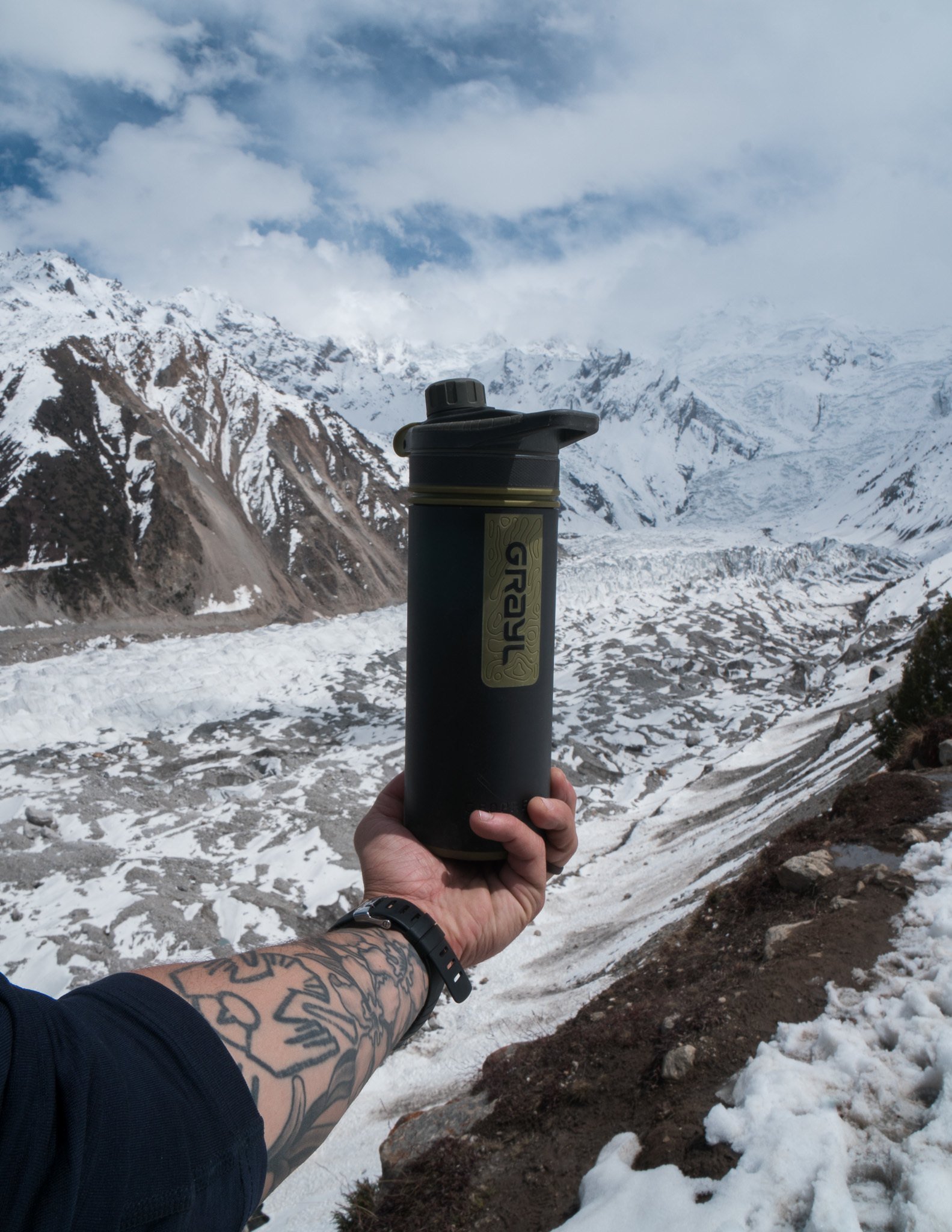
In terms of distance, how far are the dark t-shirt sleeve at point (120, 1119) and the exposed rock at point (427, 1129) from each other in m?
4.34

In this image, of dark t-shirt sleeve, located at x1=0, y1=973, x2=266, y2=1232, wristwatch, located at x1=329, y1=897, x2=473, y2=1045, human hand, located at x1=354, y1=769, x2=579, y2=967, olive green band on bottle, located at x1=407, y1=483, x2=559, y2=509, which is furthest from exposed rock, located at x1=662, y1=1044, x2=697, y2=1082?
olive green band on bottle, located at x1=407, y1=483, x2=559, y2=509

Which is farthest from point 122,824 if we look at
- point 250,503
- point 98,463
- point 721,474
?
point 721,474

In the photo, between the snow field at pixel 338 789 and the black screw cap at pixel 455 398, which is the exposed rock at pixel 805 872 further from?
the black screw cap at pixel 455 398

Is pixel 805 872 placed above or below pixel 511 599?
below

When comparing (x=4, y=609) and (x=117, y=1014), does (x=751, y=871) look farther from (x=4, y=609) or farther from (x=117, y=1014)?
(x=4, y=609)

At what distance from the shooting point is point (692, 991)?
17.8 feet

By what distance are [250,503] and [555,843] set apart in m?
49.3

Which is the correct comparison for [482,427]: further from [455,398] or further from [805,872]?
[805,872]

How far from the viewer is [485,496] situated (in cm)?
228

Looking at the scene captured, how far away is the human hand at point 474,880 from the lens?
257 centimetres

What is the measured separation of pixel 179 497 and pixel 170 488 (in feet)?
2.19

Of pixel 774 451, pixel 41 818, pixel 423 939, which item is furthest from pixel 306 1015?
pixel 774 451

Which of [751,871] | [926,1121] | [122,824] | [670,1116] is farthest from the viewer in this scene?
[122,824]

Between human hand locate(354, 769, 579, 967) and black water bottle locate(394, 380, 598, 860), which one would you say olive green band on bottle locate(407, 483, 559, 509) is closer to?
black water bottle locate(394, 380, 598, 860)
